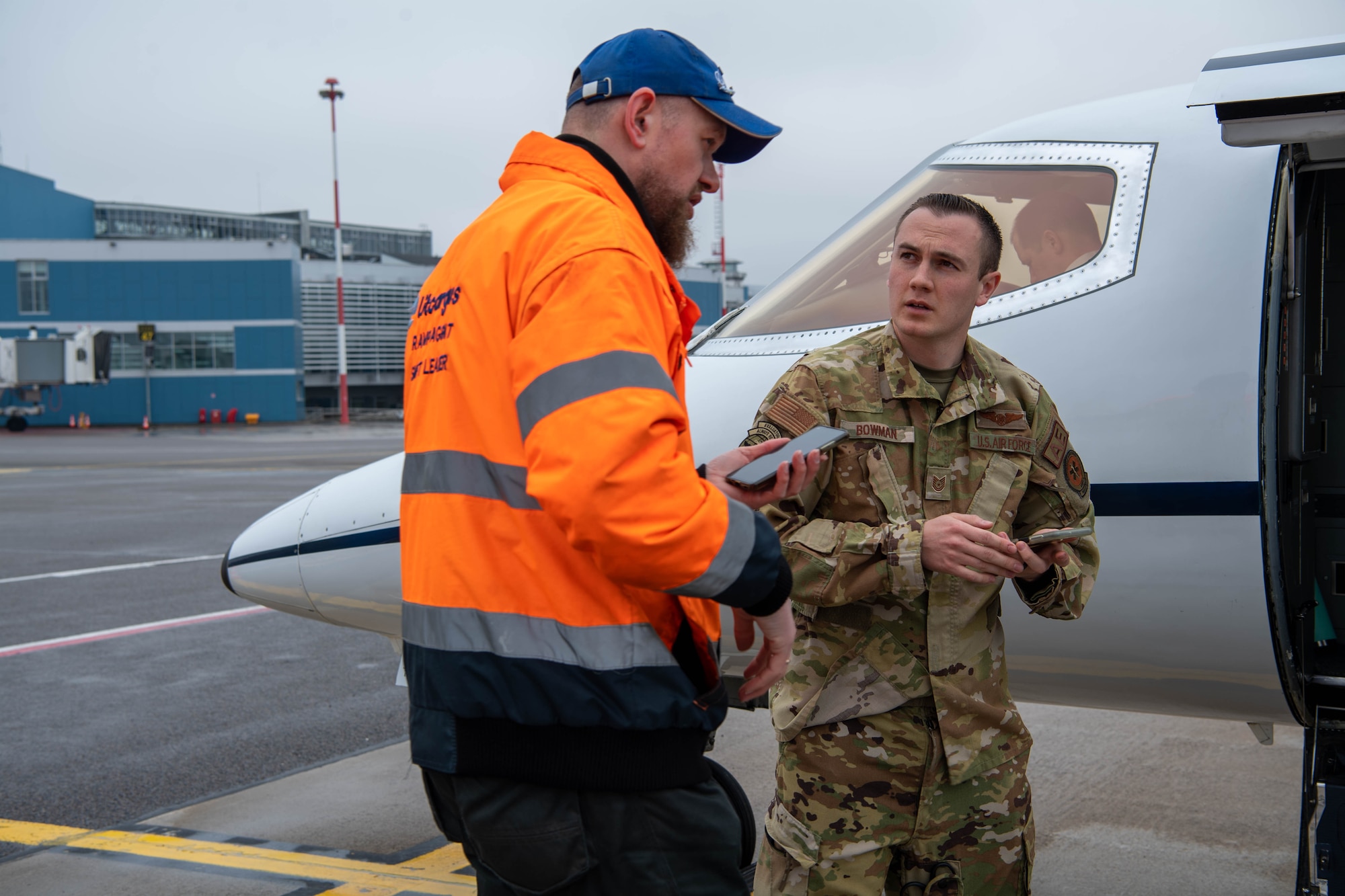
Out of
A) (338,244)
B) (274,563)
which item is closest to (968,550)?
(274,563)

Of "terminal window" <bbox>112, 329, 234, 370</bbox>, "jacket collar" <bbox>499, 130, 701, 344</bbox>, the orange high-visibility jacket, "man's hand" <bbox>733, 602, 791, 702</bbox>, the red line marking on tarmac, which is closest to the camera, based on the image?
the orange high-visibility jacket

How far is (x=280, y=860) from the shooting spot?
4285 millimetres

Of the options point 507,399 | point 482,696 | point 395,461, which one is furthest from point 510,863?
point 395,461

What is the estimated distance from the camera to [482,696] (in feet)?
5.78

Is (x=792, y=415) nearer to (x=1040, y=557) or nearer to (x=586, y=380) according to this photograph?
(x=1040, y=557)

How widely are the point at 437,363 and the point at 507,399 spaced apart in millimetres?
143

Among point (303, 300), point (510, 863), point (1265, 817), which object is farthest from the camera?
point (303, 300)

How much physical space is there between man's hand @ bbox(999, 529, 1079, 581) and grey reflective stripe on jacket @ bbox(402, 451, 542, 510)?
1.01 metres

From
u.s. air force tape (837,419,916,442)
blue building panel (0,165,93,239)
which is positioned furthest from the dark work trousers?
blue building panel (0,165,93,239)

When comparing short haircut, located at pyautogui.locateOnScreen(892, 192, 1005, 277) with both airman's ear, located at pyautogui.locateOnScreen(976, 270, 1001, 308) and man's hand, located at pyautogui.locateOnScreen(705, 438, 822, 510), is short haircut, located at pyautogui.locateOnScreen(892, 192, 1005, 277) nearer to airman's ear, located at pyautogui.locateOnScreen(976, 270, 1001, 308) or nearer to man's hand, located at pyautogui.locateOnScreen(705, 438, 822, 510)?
airman's ear, located at pyautogui.locateOnScreen(976, 270, 1001, 308)

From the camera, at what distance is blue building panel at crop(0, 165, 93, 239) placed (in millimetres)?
53594

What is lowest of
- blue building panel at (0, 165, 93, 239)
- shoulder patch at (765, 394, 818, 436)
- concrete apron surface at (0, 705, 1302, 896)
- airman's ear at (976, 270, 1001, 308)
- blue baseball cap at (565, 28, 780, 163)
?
concrete apron surface at (0, 705, 1302, 896)

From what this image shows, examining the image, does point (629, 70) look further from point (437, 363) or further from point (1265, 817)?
point (1265, 817)

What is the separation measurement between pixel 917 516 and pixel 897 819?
631 millimetres
